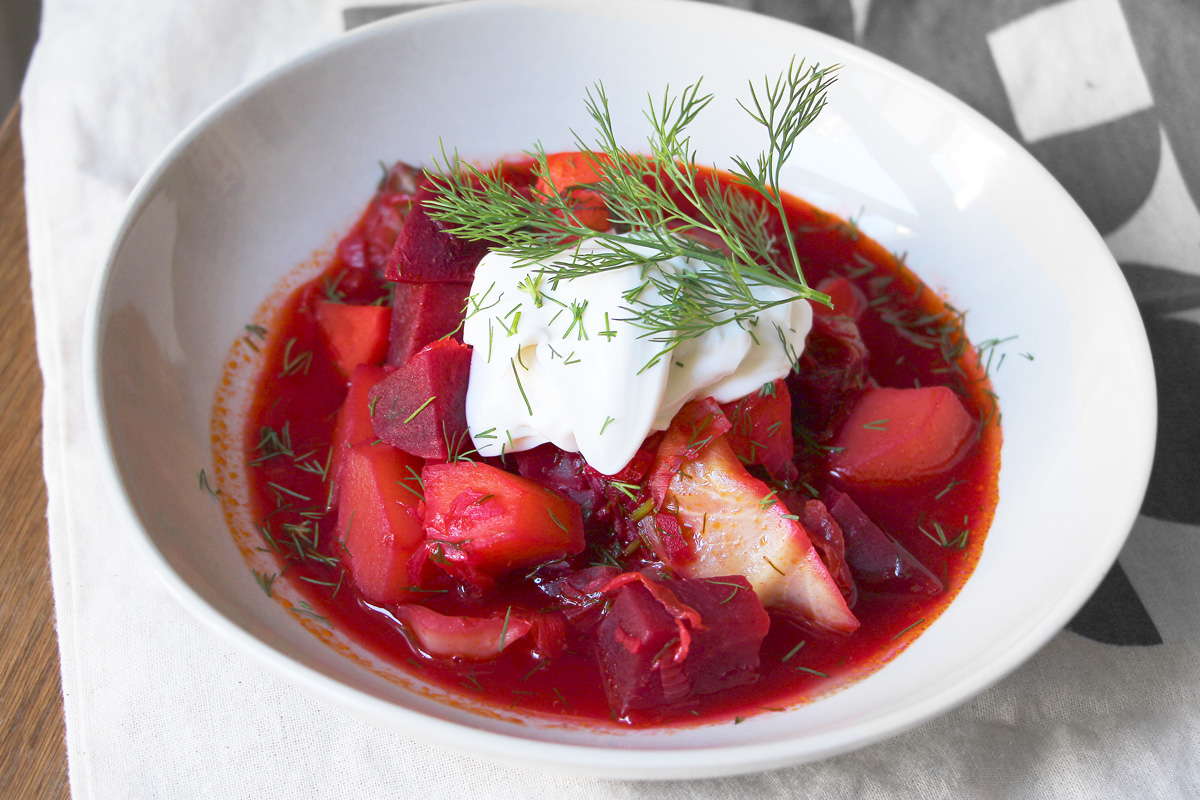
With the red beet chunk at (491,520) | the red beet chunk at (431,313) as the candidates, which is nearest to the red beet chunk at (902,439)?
the red beet chunk at (491,520)

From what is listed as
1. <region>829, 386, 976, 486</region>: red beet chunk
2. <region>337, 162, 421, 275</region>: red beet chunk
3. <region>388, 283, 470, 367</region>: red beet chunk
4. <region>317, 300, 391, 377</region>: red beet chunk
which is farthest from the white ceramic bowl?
<region>388, 283, 470, 367</region>: red beet chunk

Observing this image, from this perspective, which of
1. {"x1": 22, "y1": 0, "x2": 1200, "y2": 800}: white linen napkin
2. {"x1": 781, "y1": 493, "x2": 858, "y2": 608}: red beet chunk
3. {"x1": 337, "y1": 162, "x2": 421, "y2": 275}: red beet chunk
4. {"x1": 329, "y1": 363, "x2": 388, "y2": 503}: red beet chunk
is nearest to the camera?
{"x1": 22, "y1": 0, "x2": 1200, "y2": 800}: white linen napkin

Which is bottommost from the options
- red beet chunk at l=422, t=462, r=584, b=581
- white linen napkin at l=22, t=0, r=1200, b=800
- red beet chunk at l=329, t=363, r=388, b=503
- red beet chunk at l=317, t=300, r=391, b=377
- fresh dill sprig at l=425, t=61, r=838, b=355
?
white linen napkin at l=22, t=0, r=1200, b=800

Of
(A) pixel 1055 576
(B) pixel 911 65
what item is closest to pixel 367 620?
(A) pixel 1055 576

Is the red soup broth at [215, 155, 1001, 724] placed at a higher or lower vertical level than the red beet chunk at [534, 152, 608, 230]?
lower

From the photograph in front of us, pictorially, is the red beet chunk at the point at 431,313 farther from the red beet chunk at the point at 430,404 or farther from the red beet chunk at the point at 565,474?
the red beet chunk at the point at 565,474

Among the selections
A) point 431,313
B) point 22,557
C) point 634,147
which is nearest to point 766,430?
point 431,313

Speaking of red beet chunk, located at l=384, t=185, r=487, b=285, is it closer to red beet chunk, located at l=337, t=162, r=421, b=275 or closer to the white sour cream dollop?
the white sour cream dollop
